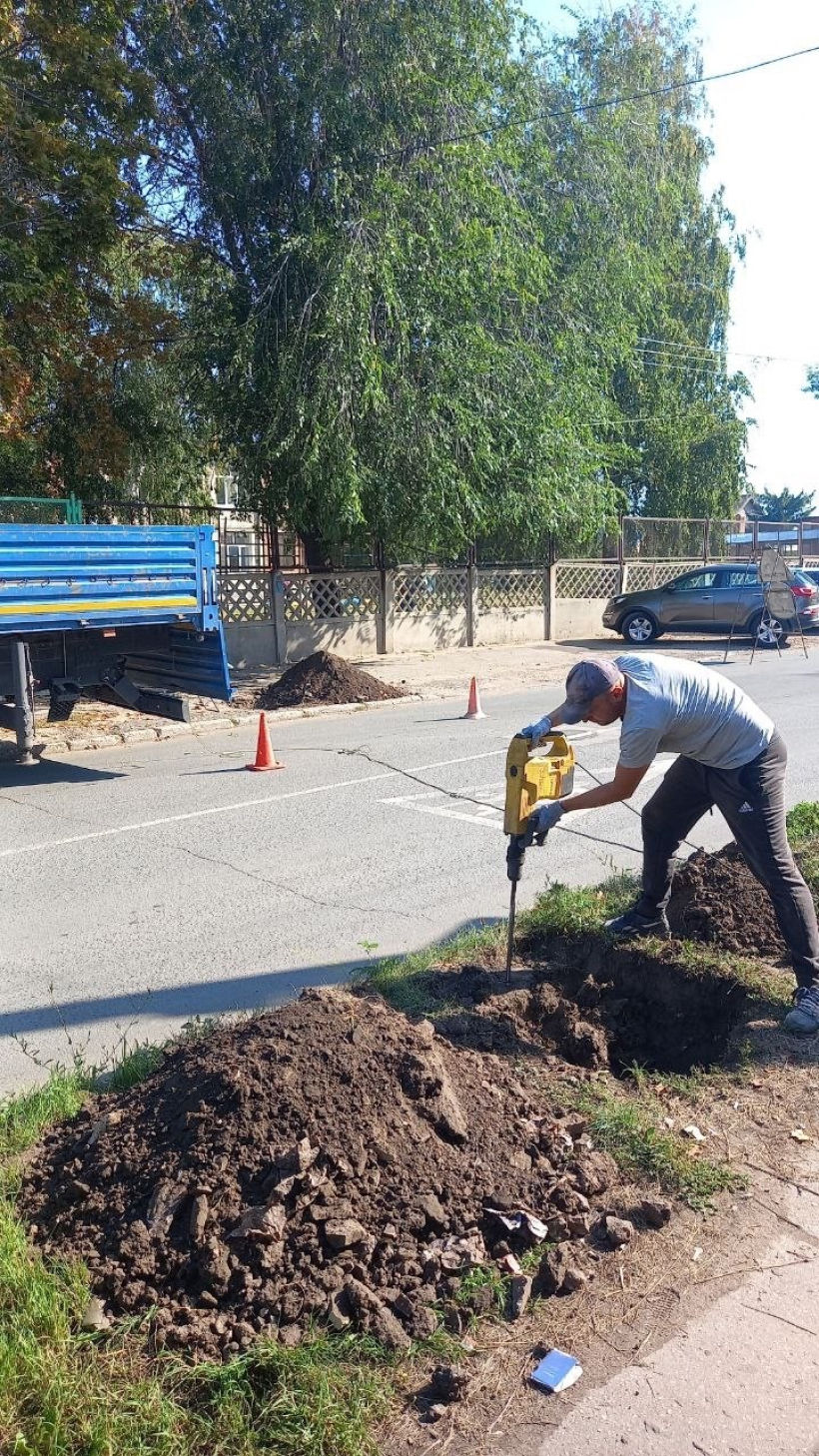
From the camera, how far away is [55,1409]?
235cm

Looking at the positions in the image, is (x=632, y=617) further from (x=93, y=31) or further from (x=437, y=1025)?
(x=437, y=1025)

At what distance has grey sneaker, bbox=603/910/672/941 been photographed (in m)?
5.16

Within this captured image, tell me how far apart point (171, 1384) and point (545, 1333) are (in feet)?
2.97

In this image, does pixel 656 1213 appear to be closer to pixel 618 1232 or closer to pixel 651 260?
pixel 618 1232

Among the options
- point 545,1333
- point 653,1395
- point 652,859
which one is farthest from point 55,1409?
point 652,859

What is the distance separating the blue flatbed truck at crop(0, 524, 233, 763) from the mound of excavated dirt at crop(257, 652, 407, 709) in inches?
123

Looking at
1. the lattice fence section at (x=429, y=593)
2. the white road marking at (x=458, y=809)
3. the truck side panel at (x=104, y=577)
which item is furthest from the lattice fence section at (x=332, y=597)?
the white road marking at (x=458, y=809)

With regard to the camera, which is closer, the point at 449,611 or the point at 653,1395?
the point at 653,1395

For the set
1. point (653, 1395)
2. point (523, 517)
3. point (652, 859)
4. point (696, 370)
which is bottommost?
point (653, 1395)

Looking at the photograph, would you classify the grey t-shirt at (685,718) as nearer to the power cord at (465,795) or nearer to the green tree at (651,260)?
the power cord at (465,795)

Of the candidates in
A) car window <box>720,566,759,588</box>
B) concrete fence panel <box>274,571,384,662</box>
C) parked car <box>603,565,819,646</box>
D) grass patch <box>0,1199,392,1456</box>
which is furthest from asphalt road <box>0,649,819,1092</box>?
car window <box>720,566,759,588</box>

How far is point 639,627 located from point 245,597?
29.8 feet

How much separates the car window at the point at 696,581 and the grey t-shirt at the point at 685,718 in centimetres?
1803

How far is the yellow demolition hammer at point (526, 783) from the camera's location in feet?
14.3
